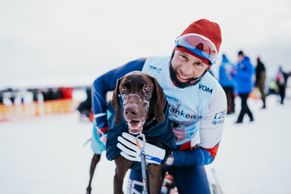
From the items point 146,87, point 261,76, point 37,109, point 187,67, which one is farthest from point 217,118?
point 37,109

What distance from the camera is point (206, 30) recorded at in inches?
82.6

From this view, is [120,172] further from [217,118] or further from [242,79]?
[242,79]

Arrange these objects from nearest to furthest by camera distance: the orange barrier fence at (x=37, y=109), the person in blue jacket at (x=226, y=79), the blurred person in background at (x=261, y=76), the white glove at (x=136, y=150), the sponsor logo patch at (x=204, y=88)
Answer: the white glove at (x=136, y=150), the sponsor logo patch at (x=204, y=88), the person in blue jacket at (x=226, y=79), the blurred person in background at (x=261, y=76), the orange barrier fence at (x=37, y=109)

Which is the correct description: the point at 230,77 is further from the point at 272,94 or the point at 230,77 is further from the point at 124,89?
the point at 272,94

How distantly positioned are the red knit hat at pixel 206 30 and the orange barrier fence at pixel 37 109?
11.3m

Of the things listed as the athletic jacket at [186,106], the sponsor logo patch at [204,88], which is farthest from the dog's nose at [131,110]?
the sponsor logo patch at [204,88]

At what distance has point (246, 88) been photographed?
686 centimetres

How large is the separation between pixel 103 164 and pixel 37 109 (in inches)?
394

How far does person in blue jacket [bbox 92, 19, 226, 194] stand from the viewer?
206 cm

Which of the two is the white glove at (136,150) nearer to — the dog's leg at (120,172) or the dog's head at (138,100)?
the dog's leg at (120,172)

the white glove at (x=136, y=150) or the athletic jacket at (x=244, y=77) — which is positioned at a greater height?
the white glove at (x=136, y=150)

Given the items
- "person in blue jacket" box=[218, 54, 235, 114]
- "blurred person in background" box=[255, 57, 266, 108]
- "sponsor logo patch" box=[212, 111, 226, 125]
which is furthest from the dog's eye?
"blurred person in background" box=[255, 57, 266, 108]

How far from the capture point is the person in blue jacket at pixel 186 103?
6.77 feet

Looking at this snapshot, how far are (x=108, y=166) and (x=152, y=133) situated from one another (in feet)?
7.36
